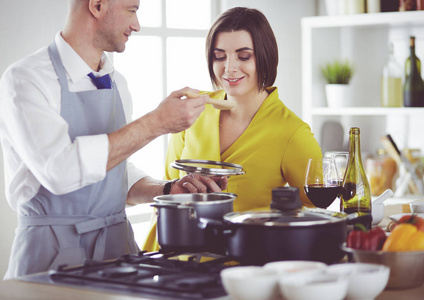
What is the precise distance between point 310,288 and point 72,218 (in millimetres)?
992

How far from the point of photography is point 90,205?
1.99 metres

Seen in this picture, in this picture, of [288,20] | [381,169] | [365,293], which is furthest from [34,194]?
[288,20]

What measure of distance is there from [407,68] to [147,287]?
334cm

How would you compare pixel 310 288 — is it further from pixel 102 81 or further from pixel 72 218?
pixel 102 81

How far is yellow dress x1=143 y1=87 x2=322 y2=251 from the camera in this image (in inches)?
97.0

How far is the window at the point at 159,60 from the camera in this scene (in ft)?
12.6

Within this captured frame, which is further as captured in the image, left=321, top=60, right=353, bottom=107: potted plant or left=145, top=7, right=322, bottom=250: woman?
left=321, top=60, right=353, bottom=107: potted plant

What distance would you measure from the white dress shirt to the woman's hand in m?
0.34

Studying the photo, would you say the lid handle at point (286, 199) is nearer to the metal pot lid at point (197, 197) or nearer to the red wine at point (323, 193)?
the metal pot lid at point (197, 197)

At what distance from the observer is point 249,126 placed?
2.57m

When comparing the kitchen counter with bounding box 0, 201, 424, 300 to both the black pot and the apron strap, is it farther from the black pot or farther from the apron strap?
the apron strap

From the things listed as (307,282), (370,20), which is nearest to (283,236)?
(307,282)

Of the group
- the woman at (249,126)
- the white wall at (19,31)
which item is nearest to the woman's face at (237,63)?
the woman at (249,126)

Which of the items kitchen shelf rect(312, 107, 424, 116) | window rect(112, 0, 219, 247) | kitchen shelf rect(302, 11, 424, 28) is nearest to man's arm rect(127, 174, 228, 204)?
window rect(112, 0, 219, 247)
